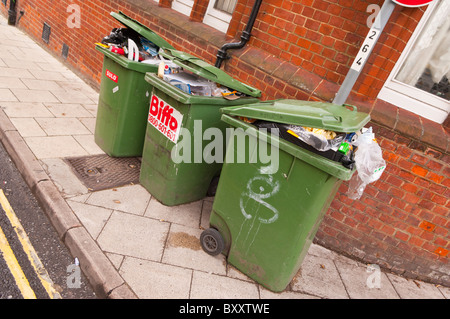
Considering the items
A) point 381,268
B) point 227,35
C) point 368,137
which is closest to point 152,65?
point 227,35

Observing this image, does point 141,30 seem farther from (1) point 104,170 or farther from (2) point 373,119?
(2) point 373,119

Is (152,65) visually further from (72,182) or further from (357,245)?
(357,245)

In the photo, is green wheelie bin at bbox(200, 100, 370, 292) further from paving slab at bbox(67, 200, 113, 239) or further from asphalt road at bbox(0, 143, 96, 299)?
asphalt road at bbox(0, 143, 96, 299)

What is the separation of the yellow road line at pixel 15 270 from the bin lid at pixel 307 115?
2.12m

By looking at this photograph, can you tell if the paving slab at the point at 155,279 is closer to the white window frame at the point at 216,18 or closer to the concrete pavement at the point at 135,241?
the concrete pavement at the point at 135,241

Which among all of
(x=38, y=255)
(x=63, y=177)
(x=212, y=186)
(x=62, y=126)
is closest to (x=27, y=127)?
(x=62, y=126)

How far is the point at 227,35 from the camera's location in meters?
4.44

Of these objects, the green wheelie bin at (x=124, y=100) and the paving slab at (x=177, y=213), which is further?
the green wheelie bin at (x=124, y=100)

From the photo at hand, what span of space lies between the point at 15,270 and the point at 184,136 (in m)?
1.83

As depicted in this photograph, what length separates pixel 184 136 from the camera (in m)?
3.16

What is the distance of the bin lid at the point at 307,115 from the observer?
A: 226cm

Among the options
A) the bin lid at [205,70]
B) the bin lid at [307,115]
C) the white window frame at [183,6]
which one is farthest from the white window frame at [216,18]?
the bin lid at [307,115]

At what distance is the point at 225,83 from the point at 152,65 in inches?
40.4

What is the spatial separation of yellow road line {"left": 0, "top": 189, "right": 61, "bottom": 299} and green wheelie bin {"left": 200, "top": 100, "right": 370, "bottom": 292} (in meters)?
1.36
